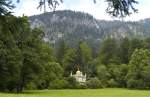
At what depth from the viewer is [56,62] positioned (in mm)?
105312

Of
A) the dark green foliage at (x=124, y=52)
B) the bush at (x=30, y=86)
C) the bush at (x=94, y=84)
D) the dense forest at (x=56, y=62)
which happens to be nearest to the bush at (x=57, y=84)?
the dense forest at (x=56, y=62)

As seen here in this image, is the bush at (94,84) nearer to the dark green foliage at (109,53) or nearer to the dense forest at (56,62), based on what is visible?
the dense forest at (56,62)

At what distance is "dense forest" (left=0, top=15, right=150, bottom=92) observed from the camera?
389 inches

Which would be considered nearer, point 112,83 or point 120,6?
point 120,6

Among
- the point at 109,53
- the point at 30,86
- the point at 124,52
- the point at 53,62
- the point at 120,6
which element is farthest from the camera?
the point at 109,53

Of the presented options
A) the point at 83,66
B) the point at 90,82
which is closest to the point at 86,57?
the point at 83,66

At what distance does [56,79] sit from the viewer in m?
84.8

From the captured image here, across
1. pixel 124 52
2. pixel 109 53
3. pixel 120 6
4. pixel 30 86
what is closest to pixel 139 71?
pixel 124 52

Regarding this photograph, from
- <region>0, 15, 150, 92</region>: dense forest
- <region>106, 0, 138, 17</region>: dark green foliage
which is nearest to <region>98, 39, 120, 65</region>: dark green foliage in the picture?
<region>0, 15, 150, 92</region>: dense forest

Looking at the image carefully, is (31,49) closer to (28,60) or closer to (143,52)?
(28,60)

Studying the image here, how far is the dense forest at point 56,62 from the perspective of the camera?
32.4ft

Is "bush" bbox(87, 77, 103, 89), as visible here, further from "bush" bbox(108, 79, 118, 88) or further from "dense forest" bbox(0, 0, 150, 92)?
"bush" bbox(108, 79, 118, 88)

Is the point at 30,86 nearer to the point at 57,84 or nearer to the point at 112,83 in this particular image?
the point at 57,84

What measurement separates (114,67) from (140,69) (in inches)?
513
